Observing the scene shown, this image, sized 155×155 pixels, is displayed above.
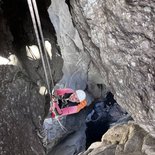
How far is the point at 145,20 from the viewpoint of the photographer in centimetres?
206

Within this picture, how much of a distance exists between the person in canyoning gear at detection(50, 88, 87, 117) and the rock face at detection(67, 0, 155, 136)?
1.19 m

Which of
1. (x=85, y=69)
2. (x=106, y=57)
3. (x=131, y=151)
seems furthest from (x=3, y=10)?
(x=131, y=151)

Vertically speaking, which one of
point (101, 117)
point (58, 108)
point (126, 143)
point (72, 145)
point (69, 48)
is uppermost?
point (69, 48)

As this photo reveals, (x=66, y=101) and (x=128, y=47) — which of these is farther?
(x=66, y=101)

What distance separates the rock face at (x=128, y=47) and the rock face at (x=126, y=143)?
390mm

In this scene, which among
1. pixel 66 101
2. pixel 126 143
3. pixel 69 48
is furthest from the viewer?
pixel 69 48

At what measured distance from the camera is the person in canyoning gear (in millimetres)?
3834

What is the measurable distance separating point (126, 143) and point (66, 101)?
3.54 ft

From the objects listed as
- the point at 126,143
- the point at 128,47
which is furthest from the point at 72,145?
the point at 128,47

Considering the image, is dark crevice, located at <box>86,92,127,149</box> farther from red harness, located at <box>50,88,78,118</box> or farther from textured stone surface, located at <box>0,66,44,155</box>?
red harness, located at <box>50,88,78,118</box>

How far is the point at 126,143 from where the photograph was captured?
304 cm

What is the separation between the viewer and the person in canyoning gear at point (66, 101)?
12.6 feet

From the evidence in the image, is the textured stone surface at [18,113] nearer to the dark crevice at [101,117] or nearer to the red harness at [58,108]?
the red harness at [58,108]

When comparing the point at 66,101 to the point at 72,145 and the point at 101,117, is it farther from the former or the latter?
the point at 101,117
